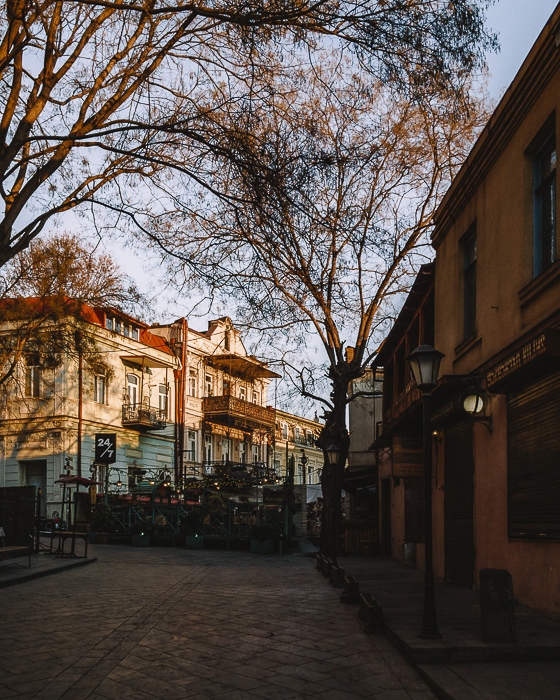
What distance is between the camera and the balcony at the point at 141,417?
41.9 meters

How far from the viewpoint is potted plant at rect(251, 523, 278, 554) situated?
2794cm

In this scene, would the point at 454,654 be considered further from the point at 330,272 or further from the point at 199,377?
the point at 199,377

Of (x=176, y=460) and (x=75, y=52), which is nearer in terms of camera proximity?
(x=75, y=52)

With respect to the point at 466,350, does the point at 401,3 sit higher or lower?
higher

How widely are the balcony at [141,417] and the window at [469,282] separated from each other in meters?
28.7

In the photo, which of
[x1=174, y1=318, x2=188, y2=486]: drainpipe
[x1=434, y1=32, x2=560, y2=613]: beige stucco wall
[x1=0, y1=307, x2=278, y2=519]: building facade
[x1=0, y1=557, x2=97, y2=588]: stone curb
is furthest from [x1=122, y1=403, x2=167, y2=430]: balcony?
[x1=434, y1=32, x2=560, y2=613]: beige stucco wall

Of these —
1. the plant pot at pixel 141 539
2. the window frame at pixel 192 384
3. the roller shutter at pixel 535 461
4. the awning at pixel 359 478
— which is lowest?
the plant pot at pixel 141 539

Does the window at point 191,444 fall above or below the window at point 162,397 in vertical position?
below

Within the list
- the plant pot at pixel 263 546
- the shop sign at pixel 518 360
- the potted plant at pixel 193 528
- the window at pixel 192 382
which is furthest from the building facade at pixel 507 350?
the window at pixel 192 382

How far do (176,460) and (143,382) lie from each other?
172 inches

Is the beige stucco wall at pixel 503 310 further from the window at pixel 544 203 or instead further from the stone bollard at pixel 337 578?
the stone bollard at pixel 337 578

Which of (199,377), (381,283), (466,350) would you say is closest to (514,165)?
(466,350)

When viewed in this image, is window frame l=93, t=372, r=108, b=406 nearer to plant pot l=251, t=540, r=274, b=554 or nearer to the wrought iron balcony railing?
the wrought iron balcony railing

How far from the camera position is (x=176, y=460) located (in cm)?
4450
